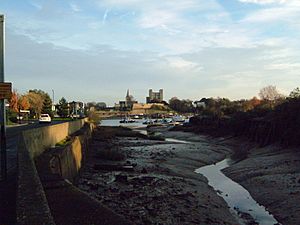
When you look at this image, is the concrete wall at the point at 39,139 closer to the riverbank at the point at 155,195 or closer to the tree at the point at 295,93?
the riverbank at the point at 155,195

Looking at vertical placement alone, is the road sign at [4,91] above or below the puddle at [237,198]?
above

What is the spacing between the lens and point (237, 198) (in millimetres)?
20781

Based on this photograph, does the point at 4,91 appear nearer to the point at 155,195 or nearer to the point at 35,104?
the point at 155,195

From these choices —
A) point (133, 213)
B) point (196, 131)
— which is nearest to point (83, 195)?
point (133, 213)

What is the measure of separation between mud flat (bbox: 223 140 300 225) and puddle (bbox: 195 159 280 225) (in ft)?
1.19

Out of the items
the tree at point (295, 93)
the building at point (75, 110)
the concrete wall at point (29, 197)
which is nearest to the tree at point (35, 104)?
the building at point (75, 110)

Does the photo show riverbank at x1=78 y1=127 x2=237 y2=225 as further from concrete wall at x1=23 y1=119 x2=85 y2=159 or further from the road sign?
the road sign

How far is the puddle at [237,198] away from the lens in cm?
1694

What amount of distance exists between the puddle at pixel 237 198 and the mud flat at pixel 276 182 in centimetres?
36

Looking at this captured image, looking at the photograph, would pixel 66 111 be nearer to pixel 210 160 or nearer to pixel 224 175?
pixel 210 160

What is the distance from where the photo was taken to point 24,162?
35.3 ft

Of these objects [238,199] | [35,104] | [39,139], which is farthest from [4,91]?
[35,104]

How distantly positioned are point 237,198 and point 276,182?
3783 mm

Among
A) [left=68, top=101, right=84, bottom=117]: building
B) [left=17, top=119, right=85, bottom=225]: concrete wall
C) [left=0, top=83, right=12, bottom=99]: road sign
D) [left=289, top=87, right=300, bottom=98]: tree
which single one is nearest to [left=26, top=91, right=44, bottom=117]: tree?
[left=68, top=101, right=84, bottom=117]: building
